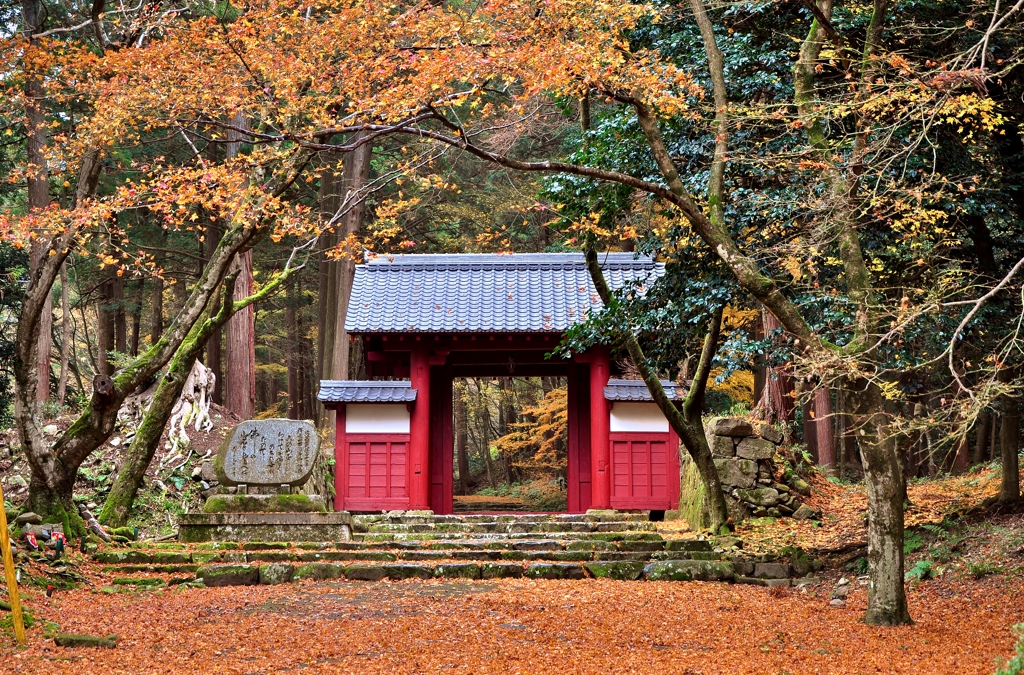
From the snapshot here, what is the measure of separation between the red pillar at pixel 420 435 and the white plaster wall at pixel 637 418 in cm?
320

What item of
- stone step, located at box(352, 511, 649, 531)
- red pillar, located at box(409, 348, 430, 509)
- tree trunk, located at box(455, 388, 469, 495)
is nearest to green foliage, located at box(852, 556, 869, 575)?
stone step, located at box(352, 511, 649, 531)

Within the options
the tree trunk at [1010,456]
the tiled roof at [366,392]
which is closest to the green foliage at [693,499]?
the tree trunk at [1010,456]

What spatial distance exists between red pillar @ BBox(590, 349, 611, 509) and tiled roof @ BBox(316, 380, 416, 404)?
3077 millimetres

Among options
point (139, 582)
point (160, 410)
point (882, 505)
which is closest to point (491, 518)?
point (160, 410)

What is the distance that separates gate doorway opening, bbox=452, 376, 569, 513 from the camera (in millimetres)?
21703

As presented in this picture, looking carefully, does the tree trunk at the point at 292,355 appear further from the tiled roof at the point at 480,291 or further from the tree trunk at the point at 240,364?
the tiled roof at the point at 480,291

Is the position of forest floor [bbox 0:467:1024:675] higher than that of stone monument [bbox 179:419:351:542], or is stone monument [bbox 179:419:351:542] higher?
stone monument [bbox 179:419:351:542]

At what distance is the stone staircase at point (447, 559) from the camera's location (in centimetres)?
1009

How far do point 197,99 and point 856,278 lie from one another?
6.33 metres

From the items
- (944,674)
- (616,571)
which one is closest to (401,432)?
(616,571)

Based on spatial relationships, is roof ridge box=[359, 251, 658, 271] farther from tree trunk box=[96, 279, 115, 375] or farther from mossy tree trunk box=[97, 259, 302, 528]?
tree trunk box=[96, 279, 115, 375]

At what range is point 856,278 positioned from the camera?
7289 mm

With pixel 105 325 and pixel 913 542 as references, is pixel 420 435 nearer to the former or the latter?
pixel 913 542

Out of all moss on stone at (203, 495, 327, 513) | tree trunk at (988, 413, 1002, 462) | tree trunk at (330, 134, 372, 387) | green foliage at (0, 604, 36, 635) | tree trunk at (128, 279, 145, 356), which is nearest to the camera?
green foliage at (0, 604, 36, 635)
